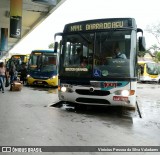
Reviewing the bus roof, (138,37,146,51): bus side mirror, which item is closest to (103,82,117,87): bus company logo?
(138,37,146,51): bus side mirror

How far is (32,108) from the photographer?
9.84 m

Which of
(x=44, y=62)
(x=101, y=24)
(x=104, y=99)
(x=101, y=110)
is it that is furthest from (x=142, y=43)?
(x=44, y=62)

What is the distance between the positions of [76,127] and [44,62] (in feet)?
42.8

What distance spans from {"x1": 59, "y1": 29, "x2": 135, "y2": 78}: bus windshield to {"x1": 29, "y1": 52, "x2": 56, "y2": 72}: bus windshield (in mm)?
9931

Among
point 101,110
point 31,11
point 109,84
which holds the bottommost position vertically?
point 101,110

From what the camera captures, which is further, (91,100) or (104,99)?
(91,100)

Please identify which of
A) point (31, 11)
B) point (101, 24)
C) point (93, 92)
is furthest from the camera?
point (31, 11)

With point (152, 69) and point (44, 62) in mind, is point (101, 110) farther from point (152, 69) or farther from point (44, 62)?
point (152, 69)

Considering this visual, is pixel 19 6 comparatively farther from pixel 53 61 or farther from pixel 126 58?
pixel 126 58

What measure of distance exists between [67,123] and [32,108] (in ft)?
8.68

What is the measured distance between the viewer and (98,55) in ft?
29.2

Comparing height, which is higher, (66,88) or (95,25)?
(95,25)

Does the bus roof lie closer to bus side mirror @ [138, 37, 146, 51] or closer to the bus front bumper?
bus side mirror @ [138, 37, 146, 51]

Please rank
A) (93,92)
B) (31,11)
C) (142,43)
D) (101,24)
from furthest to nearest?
(31,11) < (101,24) < (142,43) < (93,92)
